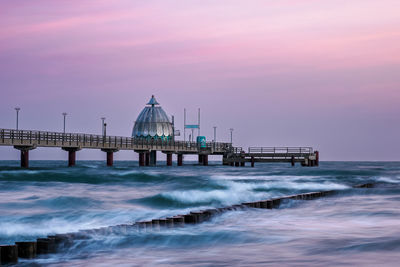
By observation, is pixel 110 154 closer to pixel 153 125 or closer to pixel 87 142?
pixel 87 142

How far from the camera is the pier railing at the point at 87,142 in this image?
53312 millimetres

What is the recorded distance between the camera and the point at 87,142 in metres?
65.0

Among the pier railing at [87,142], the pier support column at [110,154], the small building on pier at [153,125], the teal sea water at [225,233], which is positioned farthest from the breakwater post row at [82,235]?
the small building on pier at [153,125]

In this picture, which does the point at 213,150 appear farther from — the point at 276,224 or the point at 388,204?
the point at 276,224

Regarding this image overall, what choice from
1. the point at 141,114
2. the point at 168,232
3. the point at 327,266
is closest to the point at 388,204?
the point at 168,232

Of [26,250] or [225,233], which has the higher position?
[26,250]

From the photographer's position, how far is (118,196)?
30.4 metres

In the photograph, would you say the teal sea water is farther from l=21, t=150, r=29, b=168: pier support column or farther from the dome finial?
the dome finial

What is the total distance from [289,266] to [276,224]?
602 centimetres

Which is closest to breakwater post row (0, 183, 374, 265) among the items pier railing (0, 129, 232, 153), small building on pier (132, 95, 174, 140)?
pier railing (0, 129, 232, 153)

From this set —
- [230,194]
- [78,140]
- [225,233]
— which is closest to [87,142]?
[78,140]

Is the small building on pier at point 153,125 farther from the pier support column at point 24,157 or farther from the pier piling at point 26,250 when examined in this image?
the pier piling at point 26,250

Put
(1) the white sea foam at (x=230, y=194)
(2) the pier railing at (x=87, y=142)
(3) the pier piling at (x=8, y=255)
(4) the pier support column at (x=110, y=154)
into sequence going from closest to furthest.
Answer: (3) the pier piling at (x=8, y=255), (1) the white sea foam at (x=230, y=194), (2) the pier railing at (x=87, y=142), (4) the pier support column at (x=110, y=154)

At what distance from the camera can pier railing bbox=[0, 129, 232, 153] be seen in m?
53.3
